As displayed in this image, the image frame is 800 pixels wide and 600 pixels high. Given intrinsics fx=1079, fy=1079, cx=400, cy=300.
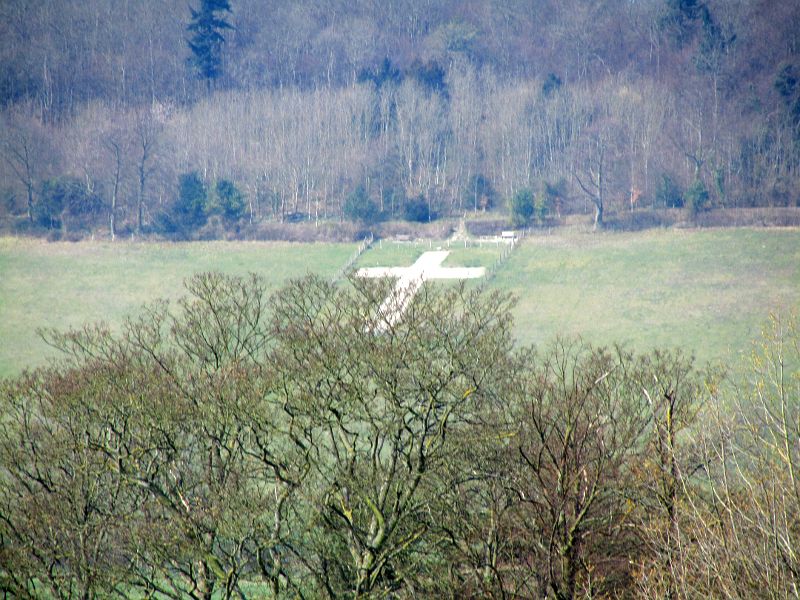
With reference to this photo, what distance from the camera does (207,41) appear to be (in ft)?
214

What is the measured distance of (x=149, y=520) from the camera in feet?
43.3

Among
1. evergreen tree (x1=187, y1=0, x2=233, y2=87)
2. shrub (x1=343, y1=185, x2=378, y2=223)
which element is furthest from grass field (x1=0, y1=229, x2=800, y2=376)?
evergreen tree (x1=187, y1=0, x2=233, y2=87)

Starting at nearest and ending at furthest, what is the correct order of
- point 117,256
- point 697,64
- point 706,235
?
1. point 706,235
2. point 117,256
3. point 697,64

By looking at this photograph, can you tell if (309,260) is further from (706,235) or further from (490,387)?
(490,387)

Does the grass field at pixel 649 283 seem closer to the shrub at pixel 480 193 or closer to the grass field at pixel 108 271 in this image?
the grass field at pixel 108 271

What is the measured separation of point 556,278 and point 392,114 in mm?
21544

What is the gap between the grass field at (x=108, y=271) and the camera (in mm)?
→ 37156

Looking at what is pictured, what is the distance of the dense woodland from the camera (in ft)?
158

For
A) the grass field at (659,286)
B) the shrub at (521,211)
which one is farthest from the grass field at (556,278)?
the shrub at (521,211)

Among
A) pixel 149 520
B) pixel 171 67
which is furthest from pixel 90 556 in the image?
pixel 171 67

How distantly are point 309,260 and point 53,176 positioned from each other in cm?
1662

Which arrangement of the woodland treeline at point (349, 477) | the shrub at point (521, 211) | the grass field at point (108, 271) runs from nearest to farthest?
the woodland treeline at point (349, 477) → the grass field at point (108, 271) → the shrub at point (521, 211)

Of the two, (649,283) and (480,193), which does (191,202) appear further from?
(649,283)

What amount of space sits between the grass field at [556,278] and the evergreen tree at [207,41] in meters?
22.1
